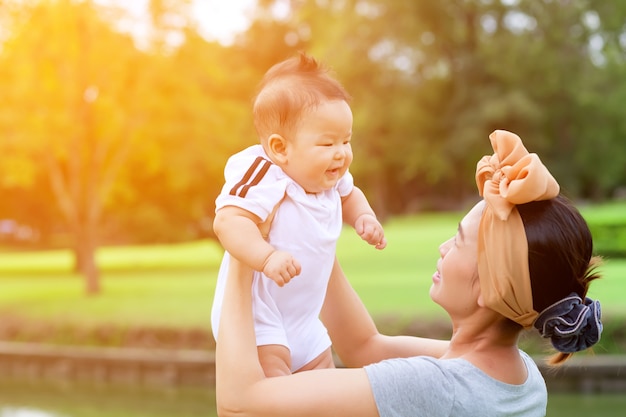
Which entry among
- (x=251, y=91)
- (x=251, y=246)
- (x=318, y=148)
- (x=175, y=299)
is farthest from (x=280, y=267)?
(x=251, y=91)

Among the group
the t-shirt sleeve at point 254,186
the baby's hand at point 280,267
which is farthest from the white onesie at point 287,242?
the baby's hand at point 280,267

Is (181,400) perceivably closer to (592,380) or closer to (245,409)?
(592,380)

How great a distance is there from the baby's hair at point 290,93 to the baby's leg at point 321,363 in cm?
45

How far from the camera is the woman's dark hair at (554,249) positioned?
163 cm

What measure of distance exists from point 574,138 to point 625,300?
2248 cm

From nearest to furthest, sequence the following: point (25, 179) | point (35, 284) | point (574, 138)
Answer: point (25, 179), point (35, 284), point (574, 138)

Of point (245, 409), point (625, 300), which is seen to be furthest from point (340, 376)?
point (625, 300)

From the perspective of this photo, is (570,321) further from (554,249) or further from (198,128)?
(198,128)

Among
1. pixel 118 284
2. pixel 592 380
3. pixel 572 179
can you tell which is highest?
pixel 572 179

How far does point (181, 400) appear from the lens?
923cm

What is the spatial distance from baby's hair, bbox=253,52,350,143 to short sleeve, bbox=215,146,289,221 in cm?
8

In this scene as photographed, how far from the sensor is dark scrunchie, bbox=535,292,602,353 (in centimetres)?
167

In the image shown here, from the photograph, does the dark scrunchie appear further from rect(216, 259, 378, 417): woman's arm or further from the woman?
rect(216, 259, 378, 417): woman's arm

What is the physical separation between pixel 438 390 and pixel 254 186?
0.50 metres
